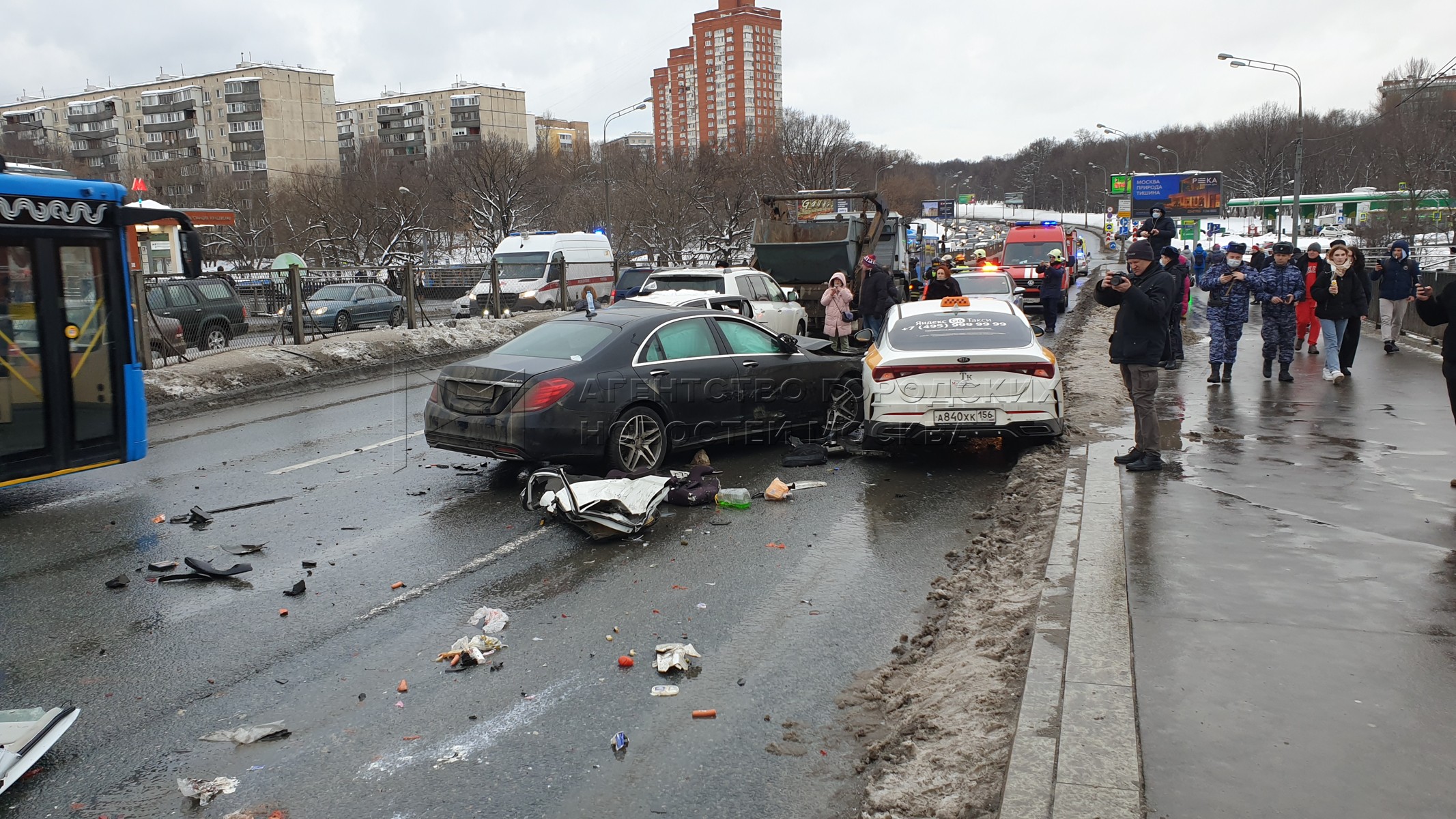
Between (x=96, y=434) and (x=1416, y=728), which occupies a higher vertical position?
(x=96, y=434)

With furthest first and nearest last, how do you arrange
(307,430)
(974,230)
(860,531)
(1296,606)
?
(974,230)
(307,430)
(860,531)
(1296,606)

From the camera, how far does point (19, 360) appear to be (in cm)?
800

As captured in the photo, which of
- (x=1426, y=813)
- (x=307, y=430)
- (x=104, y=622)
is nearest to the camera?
(x=1426, y=813)

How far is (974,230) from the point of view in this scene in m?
146

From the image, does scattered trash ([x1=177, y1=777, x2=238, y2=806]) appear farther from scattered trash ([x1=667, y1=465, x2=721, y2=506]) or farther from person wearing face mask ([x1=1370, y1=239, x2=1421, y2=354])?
person wearing face mask ([x1=1370, y1=239, x2=1421, y2=354])

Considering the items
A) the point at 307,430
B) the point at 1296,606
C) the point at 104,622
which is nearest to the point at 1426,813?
the point at 1296,606

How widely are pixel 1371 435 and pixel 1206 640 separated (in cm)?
627

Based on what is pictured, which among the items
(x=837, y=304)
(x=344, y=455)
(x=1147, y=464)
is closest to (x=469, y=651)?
(x=1147, y=464)

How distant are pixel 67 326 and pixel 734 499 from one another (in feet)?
18.4

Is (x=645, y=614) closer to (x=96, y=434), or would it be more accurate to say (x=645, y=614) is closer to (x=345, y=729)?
(x=345, y=729)

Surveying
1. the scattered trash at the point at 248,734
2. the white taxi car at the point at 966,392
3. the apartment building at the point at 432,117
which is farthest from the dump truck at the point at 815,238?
the apartment building at the point at 432,117

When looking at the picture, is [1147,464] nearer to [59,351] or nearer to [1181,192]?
[59,351]

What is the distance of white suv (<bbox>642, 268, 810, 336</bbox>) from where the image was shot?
57.9 feet

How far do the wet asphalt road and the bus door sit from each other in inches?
19.3
